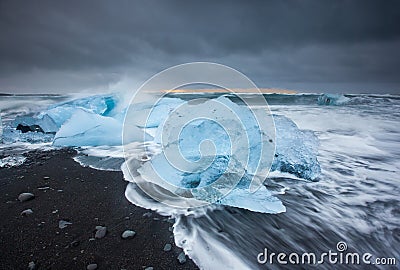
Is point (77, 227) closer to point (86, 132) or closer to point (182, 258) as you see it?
point (182, 258)

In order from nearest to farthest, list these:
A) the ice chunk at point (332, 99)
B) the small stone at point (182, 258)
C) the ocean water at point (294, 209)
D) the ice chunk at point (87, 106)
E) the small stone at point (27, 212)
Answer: the small stone at point (182, 258) → the ocean water at point (294, 209) → the small stone at point (27, 212) → the ice chunk at point (87, 106) → the ice chunk at point (332, 99)

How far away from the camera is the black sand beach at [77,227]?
1.28 m

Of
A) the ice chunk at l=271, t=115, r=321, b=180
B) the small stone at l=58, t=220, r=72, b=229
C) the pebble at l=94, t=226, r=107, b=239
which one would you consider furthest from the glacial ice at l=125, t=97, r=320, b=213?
the small stone at l=58, t=220, r=72, b=229

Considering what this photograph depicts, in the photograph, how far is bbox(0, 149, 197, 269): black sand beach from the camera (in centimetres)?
128

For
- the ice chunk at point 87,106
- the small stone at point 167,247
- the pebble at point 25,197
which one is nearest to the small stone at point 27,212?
the pebble at point 25,197

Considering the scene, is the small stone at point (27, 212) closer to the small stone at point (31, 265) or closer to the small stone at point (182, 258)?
the small stone at point (31, 265)

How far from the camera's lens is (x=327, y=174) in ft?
9.59

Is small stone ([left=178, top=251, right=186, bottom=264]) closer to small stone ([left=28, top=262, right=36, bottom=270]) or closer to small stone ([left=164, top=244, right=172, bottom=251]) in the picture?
small stone ([left=164, top=244, right=172, bottom=251])

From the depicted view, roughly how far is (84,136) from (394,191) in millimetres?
4940

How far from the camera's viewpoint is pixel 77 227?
1.58 m

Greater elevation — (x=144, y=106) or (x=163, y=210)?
(x=144, y=106)

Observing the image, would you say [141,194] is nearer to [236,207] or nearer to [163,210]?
[163,210]

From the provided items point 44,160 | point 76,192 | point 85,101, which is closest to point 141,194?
point 76,192

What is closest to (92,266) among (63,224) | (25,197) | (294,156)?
(63,224)
